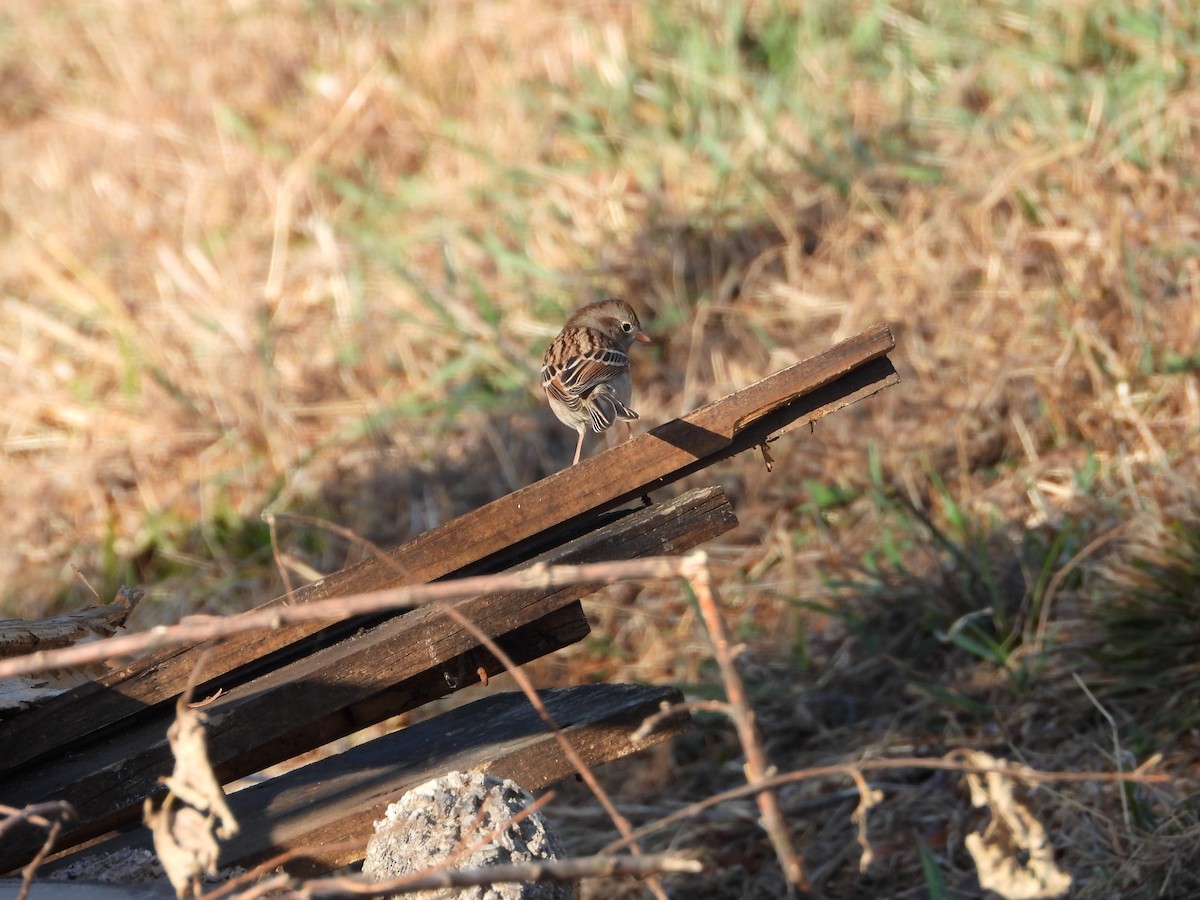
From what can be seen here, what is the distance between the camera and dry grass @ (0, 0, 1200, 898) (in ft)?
16.0

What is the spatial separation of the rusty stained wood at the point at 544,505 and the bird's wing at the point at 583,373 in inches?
57.7

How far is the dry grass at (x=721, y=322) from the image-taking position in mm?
4883

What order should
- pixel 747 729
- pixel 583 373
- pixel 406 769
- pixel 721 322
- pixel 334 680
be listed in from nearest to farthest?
pixel 747 729, pixel 334 680, pixel 406 769, pixel 583 373, pixel 721 322

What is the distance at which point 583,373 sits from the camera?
Result: 13.9 feet

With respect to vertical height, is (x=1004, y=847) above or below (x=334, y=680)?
below

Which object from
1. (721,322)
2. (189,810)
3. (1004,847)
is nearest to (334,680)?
(189,810)

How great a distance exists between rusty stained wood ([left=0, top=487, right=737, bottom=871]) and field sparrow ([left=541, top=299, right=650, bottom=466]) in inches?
51.1

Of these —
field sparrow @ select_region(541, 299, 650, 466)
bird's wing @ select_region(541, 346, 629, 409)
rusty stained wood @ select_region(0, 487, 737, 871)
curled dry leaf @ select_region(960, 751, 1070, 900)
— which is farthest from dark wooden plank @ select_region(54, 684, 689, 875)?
bird's wing @ select_region(541, 346, 629, 409)

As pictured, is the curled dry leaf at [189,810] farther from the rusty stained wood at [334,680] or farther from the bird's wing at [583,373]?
the bird's wing at [583,373]

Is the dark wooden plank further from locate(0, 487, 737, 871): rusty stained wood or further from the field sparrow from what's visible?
the field sparrow

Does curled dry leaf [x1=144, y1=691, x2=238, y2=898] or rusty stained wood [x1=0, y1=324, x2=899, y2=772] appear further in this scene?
rusty stained wood [x1=0, y1=324, x2=899, y2=772]

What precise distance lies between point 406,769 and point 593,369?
1.76 meters

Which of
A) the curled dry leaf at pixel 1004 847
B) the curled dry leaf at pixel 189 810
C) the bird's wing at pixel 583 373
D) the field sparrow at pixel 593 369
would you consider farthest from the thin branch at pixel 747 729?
the bird's wing at pixel 583 373

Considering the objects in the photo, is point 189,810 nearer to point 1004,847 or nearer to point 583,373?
point 1004,847
